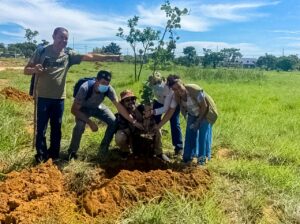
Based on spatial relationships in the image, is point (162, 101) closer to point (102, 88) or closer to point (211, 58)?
point (102, 88)

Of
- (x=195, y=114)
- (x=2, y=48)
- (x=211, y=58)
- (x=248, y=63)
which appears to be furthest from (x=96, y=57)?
(x=248, y=63)

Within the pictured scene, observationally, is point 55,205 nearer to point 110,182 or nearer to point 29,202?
point 29,202

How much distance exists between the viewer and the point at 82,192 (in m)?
4.34

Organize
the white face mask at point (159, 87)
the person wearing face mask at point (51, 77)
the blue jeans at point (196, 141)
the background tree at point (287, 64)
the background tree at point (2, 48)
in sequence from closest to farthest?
1. the person wearing face mask at point (51, 77)
2. the blue jeans at point (196, 141)
3. the white face mask at point (159, 87)
4. the background tree at point (287, 64)
5. the background tree at point (2, 48)

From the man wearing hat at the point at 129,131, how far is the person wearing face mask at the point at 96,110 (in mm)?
107

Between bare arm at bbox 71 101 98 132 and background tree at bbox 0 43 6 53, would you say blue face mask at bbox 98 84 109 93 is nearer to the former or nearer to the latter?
bare arm at bbox 71 101 98 132

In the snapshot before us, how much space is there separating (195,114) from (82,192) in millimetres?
1823

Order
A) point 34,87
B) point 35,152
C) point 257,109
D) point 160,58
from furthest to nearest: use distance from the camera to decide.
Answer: point 257,109
point 160,58
point 35,152
point 34,87

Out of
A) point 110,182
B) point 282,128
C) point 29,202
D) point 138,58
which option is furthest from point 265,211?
point 138,58

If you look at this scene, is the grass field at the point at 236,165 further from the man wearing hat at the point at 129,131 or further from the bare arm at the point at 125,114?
the bare arm at the point at 125,114

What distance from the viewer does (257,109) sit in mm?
10898

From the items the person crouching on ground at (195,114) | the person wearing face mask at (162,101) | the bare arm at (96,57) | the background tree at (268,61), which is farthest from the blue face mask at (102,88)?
the background tree at (268,61)

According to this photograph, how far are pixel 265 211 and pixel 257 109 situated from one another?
281 inches

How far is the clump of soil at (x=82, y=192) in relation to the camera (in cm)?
374
